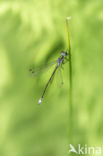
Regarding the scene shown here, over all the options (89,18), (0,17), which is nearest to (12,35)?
(0,17)
